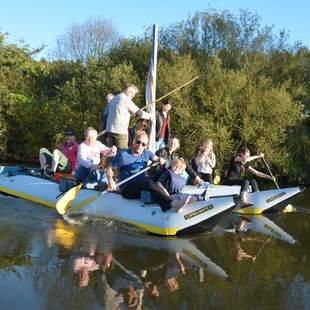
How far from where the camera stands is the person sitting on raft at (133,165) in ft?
26.8

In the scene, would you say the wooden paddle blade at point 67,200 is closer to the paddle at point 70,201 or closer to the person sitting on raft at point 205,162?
the paddle at point 70,201

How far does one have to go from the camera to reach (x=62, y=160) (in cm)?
1123

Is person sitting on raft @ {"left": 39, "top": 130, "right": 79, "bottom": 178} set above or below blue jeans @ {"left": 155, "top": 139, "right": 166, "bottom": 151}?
below

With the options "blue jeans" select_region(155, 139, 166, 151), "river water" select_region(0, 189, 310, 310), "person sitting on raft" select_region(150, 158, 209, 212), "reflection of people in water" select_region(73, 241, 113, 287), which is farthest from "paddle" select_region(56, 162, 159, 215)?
"blue jeans" select_region(155, 139, 166, 151)

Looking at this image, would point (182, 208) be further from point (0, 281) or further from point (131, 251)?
point (0, 281)

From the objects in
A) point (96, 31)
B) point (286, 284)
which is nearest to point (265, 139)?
point (286, 284)

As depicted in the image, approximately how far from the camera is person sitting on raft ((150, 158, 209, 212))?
24.8 feet

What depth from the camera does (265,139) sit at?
58.4ft

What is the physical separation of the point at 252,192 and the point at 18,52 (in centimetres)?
1997

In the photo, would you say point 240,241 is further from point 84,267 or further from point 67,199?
point 67,199

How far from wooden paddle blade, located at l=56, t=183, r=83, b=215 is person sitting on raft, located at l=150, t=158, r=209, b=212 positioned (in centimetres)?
170

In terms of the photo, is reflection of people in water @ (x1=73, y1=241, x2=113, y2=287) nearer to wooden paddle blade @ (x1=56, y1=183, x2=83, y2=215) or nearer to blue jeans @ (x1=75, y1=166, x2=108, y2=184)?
wooden paddle blade @ (x1=56, y1=183, x2=83, y2=215)

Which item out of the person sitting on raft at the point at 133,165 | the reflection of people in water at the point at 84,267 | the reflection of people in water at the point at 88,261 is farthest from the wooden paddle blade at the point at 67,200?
the reflection of people in water at the point at 84,267

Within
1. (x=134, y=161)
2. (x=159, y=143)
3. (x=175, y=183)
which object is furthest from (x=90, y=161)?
(x=159, y=143)
